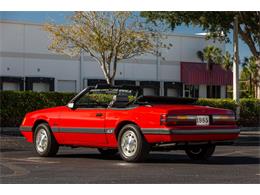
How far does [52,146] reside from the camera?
1185 centimetres

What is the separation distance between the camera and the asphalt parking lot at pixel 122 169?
8.23 metres

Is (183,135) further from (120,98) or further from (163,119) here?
(120,98)

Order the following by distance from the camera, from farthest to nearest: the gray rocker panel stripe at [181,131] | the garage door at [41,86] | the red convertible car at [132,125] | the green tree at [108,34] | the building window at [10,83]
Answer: the garage door at [41,86], the building window at [10,83], the green tree at [108,34], the red convertible car at [132,125], the gray rocker panel stripe at [181,131]

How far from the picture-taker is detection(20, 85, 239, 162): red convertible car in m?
10.4

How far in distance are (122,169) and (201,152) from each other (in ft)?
7.96

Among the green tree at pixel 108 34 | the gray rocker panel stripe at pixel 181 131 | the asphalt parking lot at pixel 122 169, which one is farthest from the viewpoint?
the green tree at pixel 108 34

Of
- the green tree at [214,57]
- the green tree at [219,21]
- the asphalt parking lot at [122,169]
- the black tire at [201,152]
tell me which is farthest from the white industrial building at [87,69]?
the black tire at [201,152]

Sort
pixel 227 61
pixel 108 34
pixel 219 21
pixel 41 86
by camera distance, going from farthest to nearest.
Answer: pixel 227 61
pixel 41 86
pixel 108 34
pixel 219 21

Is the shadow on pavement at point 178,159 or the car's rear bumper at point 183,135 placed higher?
the car's rear bumper at point 183,135

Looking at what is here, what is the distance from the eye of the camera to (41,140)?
1205cm

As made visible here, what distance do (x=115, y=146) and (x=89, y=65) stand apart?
36767mm

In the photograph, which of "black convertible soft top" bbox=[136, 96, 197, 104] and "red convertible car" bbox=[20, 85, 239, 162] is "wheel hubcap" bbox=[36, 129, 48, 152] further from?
"black convertible soft top" bbox=[136, 96, 197, 104]

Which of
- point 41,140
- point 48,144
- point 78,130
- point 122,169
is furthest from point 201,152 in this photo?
point 41,140

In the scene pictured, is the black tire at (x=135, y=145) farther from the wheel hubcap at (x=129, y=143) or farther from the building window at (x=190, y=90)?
the building window at (x=190, y=90)
